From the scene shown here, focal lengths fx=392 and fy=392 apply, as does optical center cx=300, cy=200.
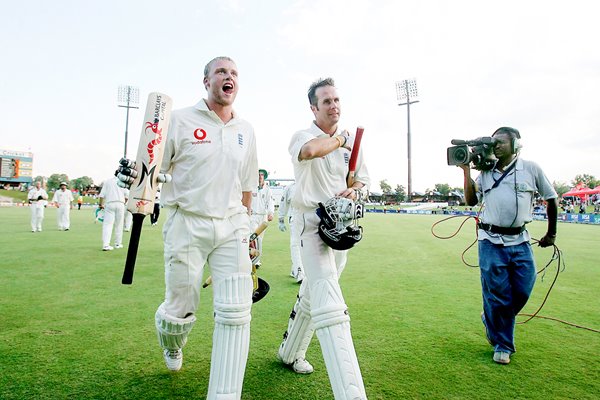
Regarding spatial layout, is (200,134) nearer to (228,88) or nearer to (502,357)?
(228,88)

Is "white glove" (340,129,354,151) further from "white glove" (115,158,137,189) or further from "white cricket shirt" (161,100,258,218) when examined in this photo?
"white glove" (115,158,137,189)

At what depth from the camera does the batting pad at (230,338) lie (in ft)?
8.39

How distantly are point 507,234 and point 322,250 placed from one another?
6.98ft

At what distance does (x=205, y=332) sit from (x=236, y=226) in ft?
6.36

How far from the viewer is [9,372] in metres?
3.21

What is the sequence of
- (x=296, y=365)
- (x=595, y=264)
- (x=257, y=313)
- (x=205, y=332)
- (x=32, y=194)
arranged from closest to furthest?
1. (x=296, y=365)
2. (x=205, y=332)
3. (x=257, y=313)
4. (x=595, y=264)
5. (x=32, y=194)

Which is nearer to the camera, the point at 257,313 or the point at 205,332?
the point at 205,332

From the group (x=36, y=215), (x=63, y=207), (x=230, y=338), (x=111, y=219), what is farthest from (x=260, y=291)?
(x=63, y=207)

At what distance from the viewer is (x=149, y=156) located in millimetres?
2713

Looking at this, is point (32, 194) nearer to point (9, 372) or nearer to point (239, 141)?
point (9, 372)

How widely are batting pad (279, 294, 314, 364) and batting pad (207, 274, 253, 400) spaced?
66 centimetres

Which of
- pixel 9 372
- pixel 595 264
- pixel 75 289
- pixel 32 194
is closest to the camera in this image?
pixel 9 372

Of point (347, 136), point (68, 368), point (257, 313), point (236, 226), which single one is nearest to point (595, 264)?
point (257, 313)

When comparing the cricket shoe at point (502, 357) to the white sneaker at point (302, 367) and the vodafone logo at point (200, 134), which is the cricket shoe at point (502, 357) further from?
the vodafone logo at point (200, 134)
